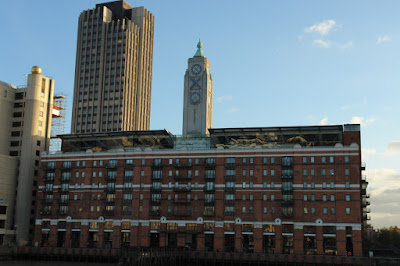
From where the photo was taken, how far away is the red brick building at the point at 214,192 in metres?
111

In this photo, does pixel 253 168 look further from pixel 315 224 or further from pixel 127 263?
pixel 127 263

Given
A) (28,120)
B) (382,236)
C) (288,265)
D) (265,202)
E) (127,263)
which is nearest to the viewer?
(127,263)

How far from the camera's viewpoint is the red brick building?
A: 111m

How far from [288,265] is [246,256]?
9.07 metres

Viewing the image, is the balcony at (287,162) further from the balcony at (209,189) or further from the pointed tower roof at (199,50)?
the pointed tower roof at (199,50)

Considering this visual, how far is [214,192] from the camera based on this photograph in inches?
4648

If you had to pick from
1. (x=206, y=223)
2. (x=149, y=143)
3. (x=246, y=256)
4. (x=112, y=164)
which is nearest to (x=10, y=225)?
(x=112, y=164)

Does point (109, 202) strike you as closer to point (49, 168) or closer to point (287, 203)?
point (49, 168)

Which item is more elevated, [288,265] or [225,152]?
[225,152]

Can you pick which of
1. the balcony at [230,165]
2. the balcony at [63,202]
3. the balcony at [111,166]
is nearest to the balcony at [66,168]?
the balcony at [63,202]

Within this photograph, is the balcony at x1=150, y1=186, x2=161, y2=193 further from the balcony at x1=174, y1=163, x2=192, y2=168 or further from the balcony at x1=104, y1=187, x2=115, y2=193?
the balcony at x1=104, y1=187, x2=115, y2=193

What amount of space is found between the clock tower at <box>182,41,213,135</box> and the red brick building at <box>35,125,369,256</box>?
14599 mm

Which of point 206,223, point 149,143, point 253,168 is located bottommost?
point 206,223

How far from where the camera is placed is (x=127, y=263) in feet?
286
